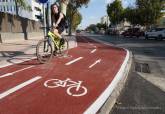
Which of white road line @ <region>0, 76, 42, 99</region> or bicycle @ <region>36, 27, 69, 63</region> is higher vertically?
bicycle @ <region>36, 27, 69, 63</region>

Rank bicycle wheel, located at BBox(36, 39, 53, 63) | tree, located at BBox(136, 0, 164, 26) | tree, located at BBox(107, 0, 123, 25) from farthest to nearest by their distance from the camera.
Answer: tree, located at BBox(107, 0, 123, 25) → tree, located at BBox(136, 0, 164, 26) → bicycle wheel, located at BBox(36, 39, 53, 63)

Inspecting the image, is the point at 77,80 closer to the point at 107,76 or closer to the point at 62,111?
the point at 107,76

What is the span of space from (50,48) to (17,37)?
578 inches

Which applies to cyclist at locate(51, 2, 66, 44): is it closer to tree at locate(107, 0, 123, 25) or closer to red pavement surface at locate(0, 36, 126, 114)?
red pavement surface at locate(0, 36, 126, 114)

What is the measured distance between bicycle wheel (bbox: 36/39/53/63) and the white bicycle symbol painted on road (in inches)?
108

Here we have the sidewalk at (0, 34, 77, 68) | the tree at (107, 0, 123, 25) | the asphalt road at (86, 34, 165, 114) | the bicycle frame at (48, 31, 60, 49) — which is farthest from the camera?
the tree at (107, 0, 123, 25)

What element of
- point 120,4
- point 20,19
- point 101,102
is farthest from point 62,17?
point 120,4

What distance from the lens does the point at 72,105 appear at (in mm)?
5297

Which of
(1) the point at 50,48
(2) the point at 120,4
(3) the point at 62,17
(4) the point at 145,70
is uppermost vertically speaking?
(2) the point at 120,4

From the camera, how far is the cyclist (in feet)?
34.9

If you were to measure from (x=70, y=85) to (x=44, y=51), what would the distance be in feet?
12.4

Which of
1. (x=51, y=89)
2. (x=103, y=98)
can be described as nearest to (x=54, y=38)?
(x=51, y=89)

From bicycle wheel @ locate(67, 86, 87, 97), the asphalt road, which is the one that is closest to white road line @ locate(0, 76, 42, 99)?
bicycle wheel @ locate(67, 86, 87, 97)

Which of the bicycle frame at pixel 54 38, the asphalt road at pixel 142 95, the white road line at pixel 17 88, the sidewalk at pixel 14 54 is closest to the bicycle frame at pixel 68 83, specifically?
the white road line at pixel 17 88
